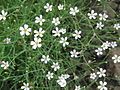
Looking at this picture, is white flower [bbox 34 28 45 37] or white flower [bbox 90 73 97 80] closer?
white flower [bbox 34 28 45 37]

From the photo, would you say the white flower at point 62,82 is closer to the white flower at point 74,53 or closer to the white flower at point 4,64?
the white flower at point 74,53

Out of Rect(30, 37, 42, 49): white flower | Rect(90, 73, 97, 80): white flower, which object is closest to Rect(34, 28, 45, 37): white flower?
Rect(30, 37, 42, 49): white flower

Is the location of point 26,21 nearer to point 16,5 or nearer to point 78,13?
point 16,5

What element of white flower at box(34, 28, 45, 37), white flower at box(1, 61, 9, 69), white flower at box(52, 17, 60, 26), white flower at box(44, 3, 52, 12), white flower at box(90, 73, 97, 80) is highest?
white flower at box(44, 3, 52, 12)

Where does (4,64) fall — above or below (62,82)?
above

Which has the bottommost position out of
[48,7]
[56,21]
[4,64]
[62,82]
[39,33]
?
[62,82]

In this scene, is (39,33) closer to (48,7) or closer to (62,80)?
(48,7)

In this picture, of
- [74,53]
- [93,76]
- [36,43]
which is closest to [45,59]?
[36,43]

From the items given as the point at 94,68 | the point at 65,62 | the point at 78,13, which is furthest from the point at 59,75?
the point at 78,13

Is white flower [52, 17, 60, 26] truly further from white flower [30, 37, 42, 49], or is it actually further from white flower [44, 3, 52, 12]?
white flower [30, 37, 42, 49]

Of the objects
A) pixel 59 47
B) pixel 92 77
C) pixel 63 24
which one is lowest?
pixel 92 77

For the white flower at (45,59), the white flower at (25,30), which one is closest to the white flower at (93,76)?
the white flower at (45,59)
